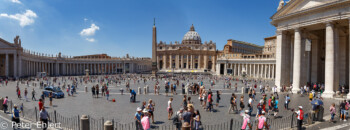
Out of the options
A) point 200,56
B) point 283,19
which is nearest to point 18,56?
point 283,19

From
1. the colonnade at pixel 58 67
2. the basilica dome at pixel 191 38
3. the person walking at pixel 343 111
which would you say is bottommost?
the person walking at pixel 343 111

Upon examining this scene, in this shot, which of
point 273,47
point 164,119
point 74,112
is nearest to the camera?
point 164,119

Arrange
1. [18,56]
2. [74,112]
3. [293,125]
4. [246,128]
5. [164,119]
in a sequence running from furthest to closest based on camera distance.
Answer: [18,56] < [74,112] < [164,119] < [293,125] < [246,128]

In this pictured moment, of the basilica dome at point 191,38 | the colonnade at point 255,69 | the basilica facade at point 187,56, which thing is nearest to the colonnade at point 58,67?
the basilica facade at point 187,56

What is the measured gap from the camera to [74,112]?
11.9m

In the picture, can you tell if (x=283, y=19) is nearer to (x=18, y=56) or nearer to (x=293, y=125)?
(x=293, y=125)

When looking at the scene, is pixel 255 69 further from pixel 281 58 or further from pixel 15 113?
pixel 15 113

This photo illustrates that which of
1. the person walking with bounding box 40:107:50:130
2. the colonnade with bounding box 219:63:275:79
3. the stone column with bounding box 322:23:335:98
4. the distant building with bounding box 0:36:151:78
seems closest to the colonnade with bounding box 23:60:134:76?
the distant building with bounding box 0:36:151:78

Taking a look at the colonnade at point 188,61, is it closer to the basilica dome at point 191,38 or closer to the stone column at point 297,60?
the basilica dome at point 191,38

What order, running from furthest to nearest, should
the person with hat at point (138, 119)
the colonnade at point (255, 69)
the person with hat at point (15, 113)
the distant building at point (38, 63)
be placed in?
the colonnade at point (255, 69)
the distant building at point (38, 63)
the person with hat at point (15, 113)
the person with hat at point (138, 119)

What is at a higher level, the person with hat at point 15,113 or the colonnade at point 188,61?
the colonnade at point 188,61

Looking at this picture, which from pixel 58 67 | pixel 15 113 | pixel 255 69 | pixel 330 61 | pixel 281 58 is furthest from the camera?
pixel 58 67

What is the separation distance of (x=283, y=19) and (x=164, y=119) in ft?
55.5

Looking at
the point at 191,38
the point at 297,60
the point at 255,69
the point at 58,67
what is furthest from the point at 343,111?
the point at 191,38
